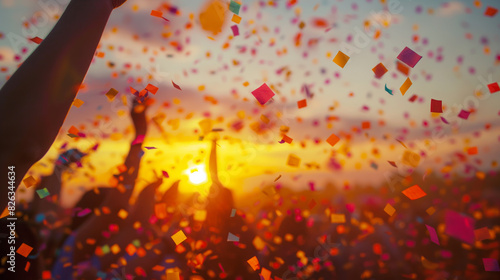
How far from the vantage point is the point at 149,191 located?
4898 millimetres

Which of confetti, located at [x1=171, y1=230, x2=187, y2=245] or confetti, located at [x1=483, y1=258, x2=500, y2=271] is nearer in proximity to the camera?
confetti, located at [x1=171, y1=230, x2=187, y2=245]

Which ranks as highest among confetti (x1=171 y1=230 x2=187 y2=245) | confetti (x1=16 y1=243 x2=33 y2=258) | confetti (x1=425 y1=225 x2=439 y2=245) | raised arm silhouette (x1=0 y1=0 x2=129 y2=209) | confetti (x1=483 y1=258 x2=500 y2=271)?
raised arm silhouette (x1=0 y1=0 x2=129 y2=209)

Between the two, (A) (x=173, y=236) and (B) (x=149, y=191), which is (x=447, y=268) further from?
(B) (x=149, y=191)

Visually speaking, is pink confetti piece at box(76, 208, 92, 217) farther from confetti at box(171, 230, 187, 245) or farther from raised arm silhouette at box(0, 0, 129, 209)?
raised arm silhouette at box(0, 0, 129, 209)

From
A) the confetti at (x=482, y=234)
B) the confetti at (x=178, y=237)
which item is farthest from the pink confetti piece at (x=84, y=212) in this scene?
the confetti at (x=482, y=234)

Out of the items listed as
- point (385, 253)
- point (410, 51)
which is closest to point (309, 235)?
point (385, 253)

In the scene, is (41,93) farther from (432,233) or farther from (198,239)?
(432,233)

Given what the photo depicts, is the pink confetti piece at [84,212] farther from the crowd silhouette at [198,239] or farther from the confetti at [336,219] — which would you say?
the confetti at [336,219]

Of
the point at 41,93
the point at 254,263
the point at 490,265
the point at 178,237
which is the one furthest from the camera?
the point at 490,265

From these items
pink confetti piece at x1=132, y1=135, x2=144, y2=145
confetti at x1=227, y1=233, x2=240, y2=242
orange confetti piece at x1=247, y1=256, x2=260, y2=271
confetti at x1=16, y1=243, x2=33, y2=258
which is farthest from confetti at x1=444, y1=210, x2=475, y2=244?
confetti at x1=16, y1=243, x2=33, y2=258

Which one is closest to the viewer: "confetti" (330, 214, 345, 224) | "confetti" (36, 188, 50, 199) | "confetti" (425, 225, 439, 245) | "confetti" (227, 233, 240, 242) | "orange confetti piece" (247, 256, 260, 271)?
"confetti" (36, 188, 50, 199)

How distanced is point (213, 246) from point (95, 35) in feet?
15.1

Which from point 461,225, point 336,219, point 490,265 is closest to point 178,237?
point 336,219

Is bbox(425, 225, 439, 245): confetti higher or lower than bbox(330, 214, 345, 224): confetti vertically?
lower
